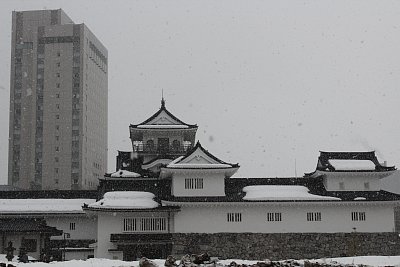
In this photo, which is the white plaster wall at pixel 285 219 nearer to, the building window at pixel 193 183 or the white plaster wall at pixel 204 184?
the white plaster wall at pixel 204 184

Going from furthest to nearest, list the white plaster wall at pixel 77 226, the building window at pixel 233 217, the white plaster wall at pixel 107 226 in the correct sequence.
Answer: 1. the white plaster wall at pixel 77 226
2. the building window at pixel 233 217
3. the white plaster wall at pixel 107 226

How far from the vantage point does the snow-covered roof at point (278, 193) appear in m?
38.9

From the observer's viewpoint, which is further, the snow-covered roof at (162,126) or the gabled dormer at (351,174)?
the snow-covered roof at (162,126)

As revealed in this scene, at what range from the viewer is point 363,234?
38.9 metres

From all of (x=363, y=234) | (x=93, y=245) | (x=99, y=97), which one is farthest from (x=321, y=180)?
(x=99, y=97)

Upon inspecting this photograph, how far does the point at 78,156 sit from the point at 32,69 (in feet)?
56.7

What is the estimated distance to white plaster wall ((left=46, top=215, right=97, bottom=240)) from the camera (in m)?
42.6

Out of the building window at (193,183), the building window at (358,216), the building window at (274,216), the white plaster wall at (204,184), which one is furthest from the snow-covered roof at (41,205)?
the building window at (358,216)

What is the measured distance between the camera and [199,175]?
39.8 meters

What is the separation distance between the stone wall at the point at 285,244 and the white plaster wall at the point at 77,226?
789 cm

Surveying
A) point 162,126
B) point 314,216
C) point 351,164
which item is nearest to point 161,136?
point 162,126

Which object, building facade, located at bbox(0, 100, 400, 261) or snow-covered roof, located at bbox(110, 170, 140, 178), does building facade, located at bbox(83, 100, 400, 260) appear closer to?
building facade, located at bbox(0, 100, 400, 261)

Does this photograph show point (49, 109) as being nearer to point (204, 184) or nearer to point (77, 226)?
point (77, 226)

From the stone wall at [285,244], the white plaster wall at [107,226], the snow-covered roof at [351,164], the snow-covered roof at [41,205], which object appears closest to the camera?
the white plaster wall at [107,226]
